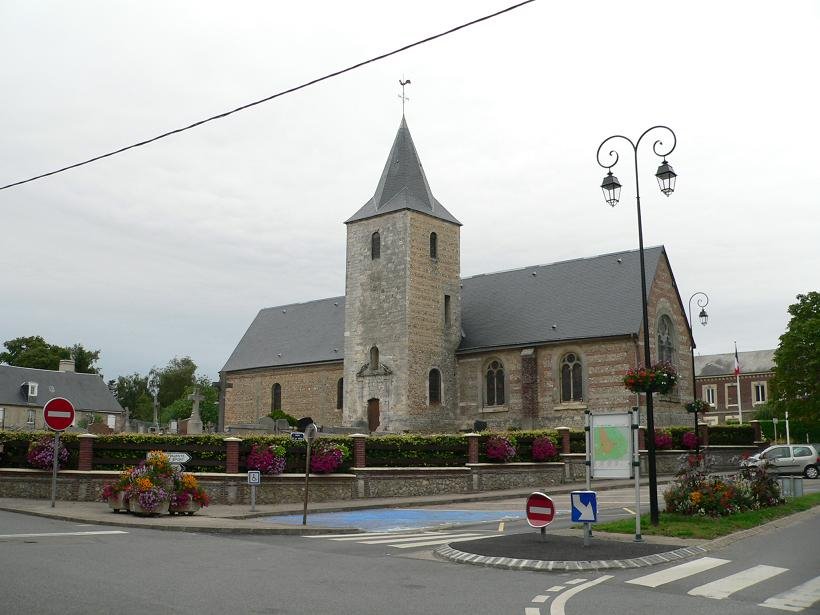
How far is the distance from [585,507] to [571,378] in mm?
29226

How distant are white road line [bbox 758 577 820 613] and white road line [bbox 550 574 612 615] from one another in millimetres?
2060

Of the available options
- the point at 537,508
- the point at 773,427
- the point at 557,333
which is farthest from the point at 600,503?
the point at 773,427

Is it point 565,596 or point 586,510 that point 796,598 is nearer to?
point 565,596

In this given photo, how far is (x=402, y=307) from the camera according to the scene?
4438 cm

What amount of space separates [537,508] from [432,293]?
32356 mm

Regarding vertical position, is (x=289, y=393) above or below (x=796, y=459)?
above

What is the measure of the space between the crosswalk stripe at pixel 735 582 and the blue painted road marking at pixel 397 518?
794 centimetres

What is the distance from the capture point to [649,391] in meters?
16.3

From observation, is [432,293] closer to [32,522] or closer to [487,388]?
[487,388]

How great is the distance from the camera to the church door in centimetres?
4478

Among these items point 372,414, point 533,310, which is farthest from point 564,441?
point 372,414

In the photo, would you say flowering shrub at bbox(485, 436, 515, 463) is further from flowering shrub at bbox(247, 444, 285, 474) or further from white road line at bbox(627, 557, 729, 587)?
white road line at bbox(627, 557, 729, 587)

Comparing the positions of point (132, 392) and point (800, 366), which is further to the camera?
point (132, 392)

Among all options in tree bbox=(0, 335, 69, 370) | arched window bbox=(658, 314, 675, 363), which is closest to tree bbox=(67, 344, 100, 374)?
tree bbox=(0, 335, 69, 370)
